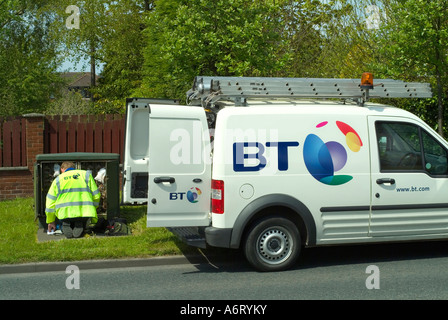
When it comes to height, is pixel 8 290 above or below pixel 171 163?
below

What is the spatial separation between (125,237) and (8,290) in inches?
99.0

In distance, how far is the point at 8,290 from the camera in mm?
6781

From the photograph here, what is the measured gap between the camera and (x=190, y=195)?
291 inches

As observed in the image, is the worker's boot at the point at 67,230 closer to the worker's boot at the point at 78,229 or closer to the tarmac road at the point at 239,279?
the worker's boot at the point at 78,229

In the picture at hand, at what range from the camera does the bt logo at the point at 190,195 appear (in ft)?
24.1

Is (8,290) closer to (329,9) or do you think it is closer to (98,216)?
(98,216)

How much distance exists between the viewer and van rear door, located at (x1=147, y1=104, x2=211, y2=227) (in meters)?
7.30

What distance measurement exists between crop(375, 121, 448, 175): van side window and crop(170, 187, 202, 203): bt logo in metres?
2.41

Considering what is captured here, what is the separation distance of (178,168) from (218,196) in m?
0.63

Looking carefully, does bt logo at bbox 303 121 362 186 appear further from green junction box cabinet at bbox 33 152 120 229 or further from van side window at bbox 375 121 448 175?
green junction box cabinet at bbox 33 152 120 229

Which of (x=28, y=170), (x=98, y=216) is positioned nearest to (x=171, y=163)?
(x=98, y=216)

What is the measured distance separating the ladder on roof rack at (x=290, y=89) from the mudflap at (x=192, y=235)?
1677 mm

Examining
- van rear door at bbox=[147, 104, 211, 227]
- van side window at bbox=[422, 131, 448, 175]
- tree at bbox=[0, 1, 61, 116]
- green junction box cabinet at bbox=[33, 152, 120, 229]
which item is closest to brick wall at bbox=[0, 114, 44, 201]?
green junction box cabinet at bbox=[33, 152, 120, 229]
